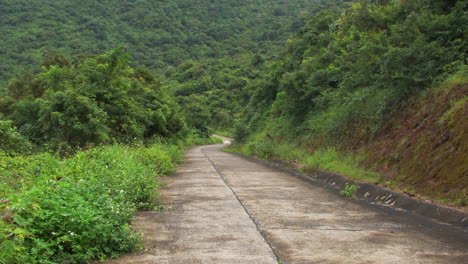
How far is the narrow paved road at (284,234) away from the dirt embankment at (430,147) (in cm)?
114

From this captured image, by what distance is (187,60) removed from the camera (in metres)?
78.6

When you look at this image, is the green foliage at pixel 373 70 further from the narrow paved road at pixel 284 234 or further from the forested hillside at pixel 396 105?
the narrow paved road at pixel 284 234

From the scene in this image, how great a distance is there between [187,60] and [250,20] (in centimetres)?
2268

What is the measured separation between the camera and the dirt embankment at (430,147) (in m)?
7.83

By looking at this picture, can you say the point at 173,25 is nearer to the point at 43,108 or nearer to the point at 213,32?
the point at 213,32

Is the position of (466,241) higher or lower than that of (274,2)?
lower

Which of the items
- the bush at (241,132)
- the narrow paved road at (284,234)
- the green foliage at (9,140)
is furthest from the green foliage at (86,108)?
the bush at (241,132)

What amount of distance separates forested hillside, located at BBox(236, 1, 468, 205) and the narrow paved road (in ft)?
5.04

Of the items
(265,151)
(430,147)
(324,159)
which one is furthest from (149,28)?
(430,147)

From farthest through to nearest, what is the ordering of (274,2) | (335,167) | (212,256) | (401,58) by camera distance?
(274,2), (335,167), (401,58), (212,256)

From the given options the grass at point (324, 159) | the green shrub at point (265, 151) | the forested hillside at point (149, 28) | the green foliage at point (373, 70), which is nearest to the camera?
the grass at point (324, 159)

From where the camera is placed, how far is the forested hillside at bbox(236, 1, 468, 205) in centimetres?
886

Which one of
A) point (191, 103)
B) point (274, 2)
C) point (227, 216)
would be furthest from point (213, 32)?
point (227, 216)

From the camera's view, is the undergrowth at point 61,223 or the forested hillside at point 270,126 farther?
the forested hillside at point 270,126
